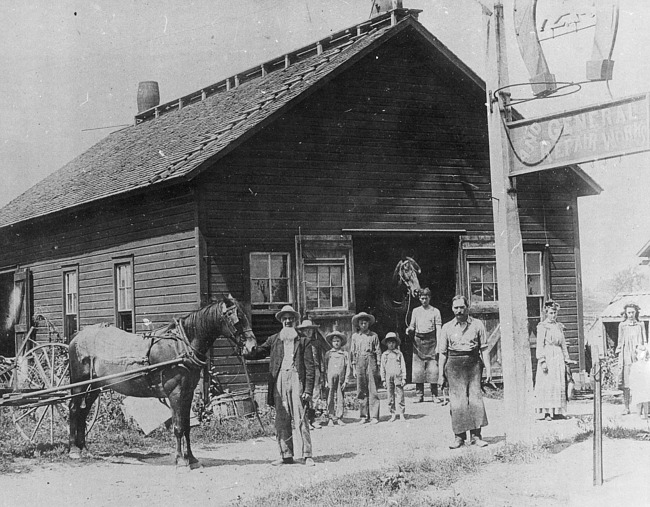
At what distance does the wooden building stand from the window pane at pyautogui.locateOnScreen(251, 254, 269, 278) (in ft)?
0.14

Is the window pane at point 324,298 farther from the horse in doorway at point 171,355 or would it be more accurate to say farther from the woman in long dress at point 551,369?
the horse in doorway at point 171,355

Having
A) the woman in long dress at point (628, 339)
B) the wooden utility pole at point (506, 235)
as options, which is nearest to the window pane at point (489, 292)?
the woman in long dress at point (628, 339)

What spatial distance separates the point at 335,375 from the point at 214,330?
3.67m

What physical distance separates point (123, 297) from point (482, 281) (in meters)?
7.24

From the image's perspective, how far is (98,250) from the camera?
1742 centimetres

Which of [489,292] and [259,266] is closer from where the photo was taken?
[259,266]

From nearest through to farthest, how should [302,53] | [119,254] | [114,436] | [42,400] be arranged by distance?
[42,400] < [114,436] < [119,254] < [302,53]

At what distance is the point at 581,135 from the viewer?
9.29 metres

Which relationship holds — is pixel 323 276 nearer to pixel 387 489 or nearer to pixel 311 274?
pixel 311 274

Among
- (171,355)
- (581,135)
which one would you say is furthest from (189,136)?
(581,135)

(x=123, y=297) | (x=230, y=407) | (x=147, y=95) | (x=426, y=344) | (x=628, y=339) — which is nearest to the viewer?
(x=628, y=339)

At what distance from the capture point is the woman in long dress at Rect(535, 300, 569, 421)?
1284 centimetres

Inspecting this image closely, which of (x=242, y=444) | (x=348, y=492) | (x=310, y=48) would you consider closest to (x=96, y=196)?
(x=310, y=48)

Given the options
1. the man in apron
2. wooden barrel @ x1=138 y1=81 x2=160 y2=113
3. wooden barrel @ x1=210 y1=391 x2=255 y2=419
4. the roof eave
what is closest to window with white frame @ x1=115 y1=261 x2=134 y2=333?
wooden barrel @ x1=210 y1=391 x2=255 y2=419
